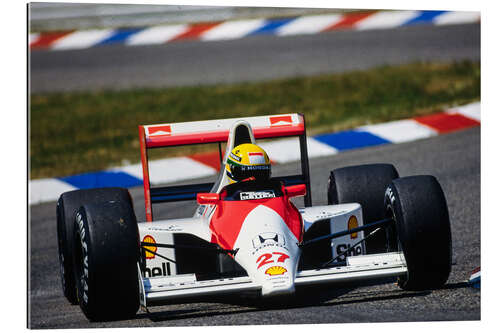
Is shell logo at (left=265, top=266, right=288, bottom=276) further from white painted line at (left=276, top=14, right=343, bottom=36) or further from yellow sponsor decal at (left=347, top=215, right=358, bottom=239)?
white painted line at (left=276, top=14, right=343, bottom=36)

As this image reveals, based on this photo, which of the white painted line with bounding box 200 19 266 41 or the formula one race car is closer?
the formula one race car

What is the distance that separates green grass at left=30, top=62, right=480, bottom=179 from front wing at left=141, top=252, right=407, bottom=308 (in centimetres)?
477

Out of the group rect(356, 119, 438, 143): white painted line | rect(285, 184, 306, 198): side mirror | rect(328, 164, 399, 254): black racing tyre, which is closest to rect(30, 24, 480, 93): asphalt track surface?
rect(356, 119, 438, 143): white painted line

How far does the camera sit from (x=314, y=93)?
40.9ft

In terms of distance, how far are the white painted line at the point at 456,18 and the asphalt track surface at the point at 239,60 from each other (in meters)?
3.00

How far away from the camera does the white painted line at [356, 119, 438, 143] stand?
35.2 feet

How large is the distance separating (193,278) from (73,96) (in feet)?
22.8

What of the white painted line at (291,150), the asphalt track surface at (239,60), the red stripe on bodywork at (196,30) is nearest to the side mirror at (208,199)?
the red stripe on bodywork at (196,30)

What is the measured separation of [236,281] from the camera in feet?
18.5

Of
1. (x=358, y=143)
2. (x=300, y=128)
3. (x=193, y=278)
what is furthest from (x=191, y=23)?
(x=193, y=278)

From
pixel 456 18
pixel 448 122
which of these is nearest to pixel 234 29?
pixel 456 18

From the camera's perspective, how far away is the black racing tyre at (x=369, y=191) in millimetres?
7113

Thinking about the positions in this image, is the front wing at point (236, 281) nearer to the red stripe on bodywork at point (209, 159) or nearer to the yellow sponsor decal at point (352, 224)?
the yellow sponsor decal at point (352, 224)
